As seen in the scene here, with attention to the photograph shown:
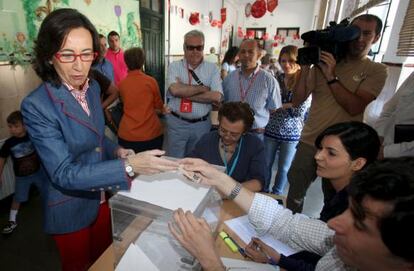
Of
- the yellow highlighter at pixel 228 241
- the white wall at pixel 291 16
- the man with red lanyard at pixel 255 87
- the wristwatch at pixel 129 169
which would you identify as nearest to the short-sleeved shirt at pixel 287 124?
the man with red lanyard at pixel 255 87

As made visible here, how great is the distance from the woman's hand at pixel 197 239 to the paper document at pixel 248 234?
0.42 meters

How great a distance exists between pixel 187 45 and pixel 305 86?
123 centimetres

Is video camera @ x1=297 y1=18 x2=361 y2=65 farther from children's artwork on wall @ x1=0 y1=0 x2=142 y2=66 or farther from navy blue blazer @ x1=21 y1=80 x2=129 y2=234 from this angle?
children's artwork on wall @ x1=0 y1=0 x2=142 y2=66

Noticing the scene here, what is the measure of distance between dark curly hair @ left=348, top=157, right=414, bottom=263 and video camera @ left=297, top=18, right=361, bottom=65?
1.45 m

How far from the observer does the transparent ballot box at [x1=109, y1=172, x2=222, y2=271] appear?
2.88ft

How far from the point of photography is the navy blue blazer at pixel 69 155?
0.98m

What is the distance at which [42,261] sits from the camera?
6.79ft

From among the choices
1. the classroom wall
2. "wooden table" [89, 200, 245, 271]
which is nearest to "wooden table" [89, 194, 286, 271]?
"wooden table" [89, 200, 245, 271]

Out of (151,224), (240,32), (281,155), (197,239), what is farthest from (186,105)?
(240,32)

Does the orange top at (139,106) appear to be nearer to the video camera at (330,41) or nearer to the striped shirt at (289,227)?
the video camera at (330,41)

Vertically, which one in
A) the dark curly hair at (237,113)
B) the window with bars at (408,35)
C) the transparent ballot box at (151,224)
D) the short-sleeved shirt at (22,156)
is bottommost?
the short-sleeved shirt at (22,156)

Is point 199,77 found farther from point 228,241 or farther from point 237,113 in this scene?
point 228,241

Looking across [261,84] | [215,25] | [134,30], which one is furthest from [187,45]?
[215,25]

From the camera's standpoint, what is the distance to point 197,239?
31.2 inches
